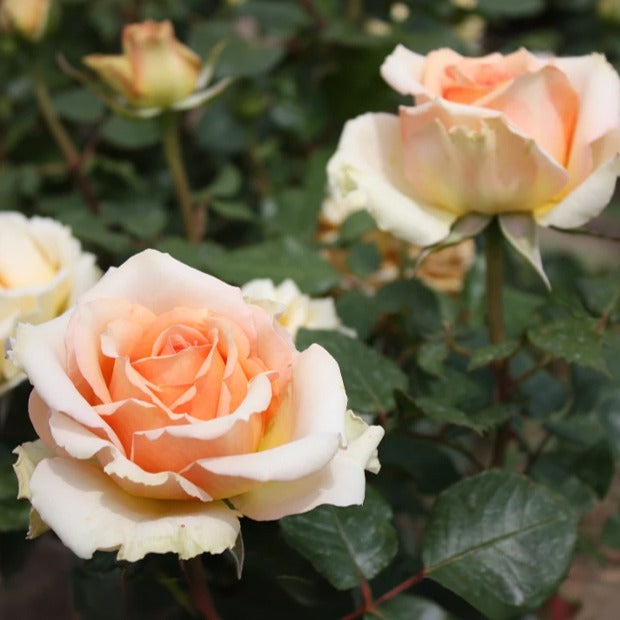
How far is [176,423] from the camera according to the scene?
32 cm

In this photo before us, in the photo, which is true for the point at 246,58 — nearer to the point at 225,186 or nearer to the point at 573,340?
the point at 225,186

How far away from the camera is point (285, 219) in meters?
0.73

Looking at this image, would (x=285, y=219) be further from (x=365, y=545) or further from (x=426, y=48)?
(x=365, y=545)

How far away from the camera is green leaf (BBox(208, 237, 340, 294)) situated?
1.96ft

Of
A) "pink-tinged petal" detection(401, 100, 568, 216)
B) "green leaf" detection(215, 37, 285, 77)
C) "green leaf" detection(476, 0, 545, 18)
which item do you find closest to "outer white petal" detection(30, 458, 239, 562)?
"pink-tinged petal" detection(401, 100, 568, 216)

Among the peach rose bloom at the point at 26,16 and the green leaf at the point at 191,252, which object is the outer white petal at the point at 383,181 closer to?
the green leaf at the point at 191,252

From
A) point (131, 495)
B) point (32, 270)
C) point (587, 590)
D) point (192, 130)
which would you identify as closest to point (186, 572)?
point (131, 495)

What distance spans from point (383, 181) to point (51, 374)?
0.23 m

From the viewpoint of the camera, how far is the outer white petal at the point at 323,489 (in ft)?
1.07

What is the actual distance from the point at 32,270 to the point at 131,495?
23 cm

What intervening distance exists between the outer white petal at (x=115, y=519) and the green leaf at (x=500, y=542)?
15cm

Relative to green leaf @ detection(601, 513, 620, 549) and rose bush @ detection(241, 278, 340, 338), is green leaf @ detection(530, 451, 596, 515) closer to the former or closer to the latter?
green leaf @ detection(601, 513, 620, 549)

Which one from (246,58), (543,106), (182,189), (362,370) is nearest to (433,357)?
(362,370)

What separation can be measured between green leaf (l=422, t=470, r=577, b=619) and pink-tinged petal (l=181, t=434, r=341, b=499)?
156mm
